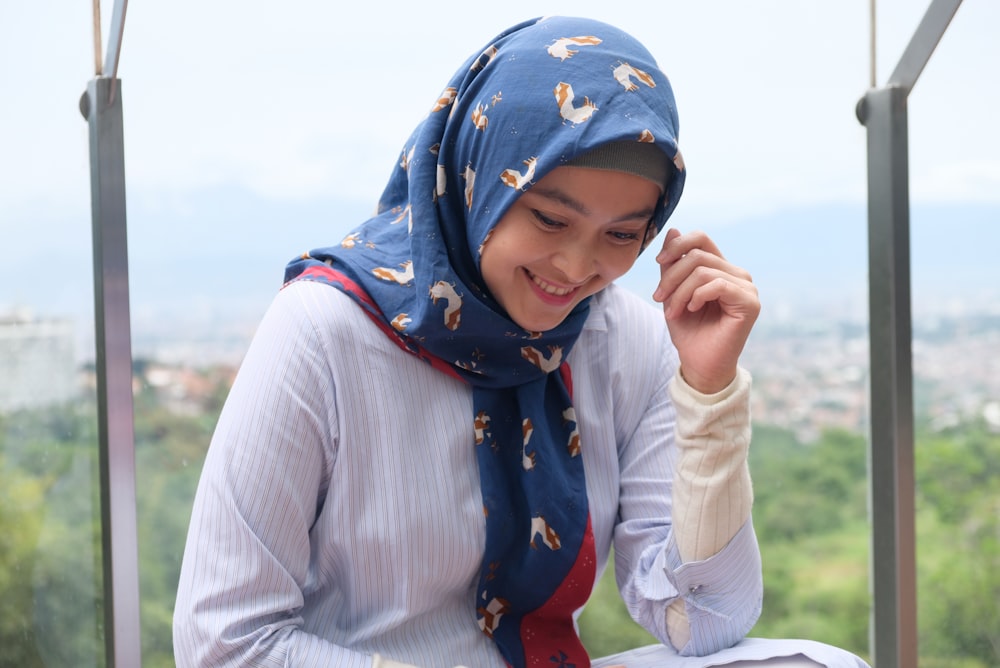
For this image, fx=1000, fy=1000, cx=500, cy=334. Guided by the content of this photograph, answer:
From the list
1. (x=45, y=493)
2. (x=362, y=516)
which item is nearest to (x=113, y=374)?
(x=45, y=493)

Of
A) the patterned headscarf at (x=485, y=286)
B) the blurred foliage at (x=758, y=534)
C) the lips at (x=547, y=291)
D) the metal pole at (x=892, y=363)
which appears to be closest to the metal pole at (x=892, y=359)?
the metal pole at (x=892, y=363)

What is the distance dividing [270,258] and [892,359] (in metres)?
1.31

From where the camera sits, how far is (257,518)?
1114 mm

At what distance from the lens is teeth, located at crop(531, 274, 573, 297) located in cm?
118

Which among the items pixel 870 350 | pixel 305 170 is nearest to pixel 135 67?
pixel 305 170

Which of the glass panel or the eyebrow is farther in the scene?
the glass panel

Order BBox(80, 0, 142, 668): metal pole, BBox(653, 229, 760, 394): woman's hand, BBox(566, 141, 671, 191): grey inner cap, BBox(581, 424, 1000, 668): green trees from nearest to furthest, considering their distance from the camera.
Answer: BBox(566, 141, 671, 191): grey inner cap → BBox(653, 229, 760, 394): woman's hand → BBox(80, 0, 142, 668): metal pole → BBox(581, 424, 1000, 668): green trees

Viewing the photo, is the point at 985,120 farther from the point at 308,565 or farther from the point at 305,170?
the point at 308,565

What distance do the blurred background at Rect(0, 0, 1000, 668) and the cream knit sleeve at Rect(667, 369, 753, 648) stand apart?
0.82m

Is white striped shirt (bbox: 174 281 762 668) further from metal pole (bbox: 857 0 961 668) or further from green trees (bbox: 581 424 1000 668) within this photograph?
green trees (bbox: 581 424 1000 668)

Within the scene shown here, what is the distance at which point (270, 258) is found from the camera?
86.0 inches

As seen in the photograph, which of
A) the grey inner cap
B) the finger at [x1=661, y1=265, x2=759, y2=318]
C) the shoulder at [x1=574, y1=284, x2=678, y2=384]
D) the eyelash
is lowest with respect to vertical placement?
the shoulder at [x1=574, y1=284, x2=678, y2=384]

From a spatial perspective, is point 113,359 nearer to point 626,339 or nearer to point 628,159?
point 626,339

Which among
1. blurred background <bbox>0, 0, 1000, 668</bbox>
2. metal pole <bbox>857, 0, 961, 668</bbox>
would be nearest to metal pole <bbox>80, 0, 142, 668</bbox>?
blurred background <bbox>0, 0, 1000, 668</bbox>
